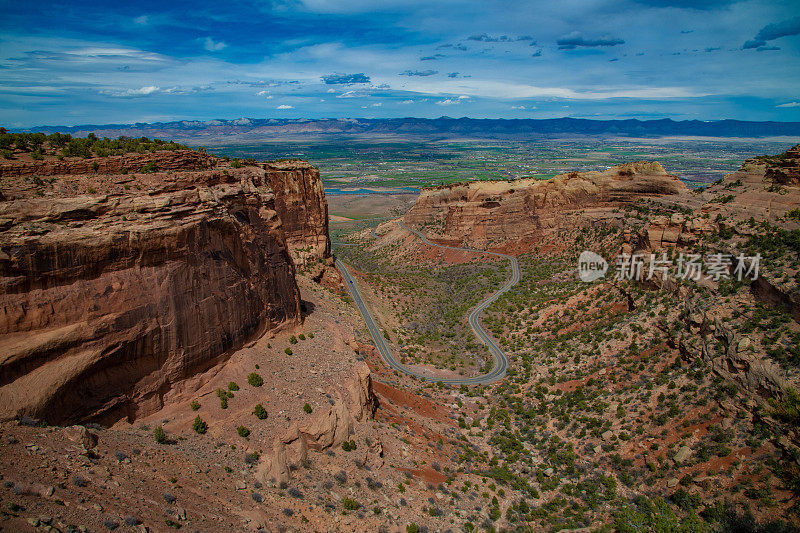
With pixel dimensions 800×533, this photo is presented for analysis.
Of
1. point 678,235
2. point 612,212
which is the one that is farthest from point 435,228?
point 678,235

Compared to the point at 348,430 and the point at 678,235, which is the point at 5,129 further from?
the point at 678,235

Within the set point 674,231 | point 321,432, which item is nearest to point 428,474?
point 321,432

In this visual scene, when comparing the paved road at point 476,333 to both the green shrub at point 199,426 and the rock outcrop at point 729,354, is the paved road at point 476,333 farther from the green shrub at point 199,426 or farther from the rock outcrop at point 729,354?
the green shrub at point 199,426

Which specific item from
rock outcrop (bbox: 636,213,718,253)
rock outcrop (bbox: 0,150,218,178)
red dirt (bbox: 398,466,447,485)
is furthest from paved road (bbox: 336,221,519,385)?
rock outcrop (bbox: 0,150,218,178)

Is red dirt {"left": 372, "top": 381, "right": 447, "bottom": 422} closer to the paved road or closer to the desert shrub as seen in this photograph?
the paved road

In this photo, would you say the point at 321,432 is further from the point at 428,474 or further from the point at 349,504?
the point at 428,474
